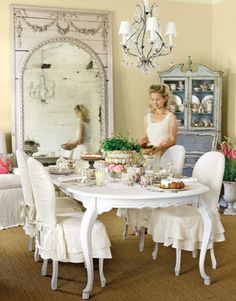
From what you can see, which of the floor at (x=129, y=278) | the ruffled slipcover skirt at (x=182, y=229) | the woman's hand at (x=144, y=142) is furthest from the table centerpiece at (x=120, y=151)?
the woman's hand at (x=144, y=142)

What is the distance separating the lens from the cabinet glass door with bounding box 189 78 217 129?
654cm

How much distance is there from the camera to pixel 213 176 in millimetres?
3855

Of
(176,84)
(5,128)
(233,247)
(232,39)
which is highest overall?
(232,39)

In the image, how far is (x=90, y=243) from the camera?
328 centimetres

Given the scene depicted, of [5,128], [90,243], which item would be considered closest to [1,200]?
[5,128]

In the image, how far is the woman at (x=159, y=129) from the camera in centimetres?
496

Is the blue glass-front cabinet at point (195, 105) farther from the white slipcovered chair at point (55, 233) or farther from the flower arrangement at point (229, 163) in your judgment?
the white slipcovered chair at point (55, 233)

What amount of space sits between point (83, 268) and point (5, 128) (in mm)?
2859

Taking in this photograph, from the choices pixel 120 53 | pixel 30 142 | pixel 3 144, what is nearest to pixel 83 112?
pixel 30 142

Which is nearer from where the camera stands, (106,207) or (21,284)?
(106,207)

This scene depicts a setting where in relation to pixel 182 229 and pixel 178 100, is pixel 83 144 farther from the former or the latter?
pixel 182 229

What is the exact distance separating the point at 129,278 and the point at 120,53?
12.3ft

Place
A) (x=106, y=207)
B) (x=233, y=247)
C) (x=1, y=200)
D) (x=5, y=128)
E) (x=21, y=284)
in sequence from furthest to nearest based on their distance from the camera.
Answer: (x=5, y=128)
(x=1, y=200)
(x=233, y=247)
(x=21, y=284)
(x=106, y=207)

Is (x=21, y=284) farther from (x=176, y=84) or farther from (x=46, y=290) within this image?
(x=176, y=84)
